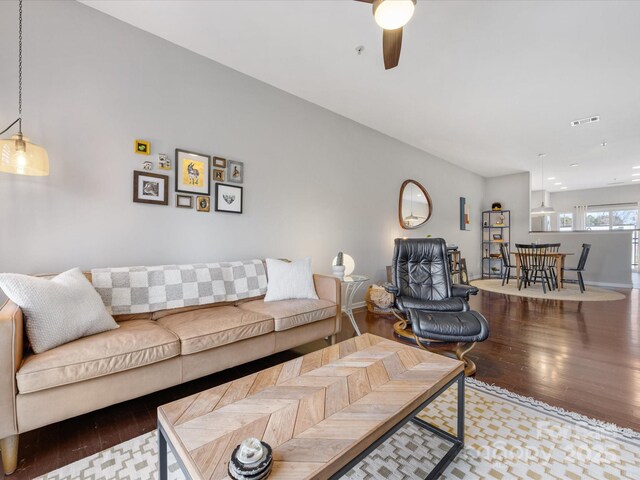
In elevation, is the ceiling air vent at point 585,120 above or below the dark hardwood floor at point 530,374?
above

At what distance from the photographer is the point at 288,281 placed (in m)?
2.75

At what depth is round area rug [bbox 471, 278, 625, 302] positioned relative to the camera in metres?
5.01

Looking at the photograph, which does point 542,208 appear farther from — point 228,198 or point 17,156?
point 17,156

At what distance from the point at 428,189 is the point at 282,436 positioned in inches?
223

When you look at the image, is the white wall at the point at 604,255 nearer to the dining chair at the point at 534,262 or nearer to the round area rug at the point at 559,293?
the round area rug at the point at 559,293

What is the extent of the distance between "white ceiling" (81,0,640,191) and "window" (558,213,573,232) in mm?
6987

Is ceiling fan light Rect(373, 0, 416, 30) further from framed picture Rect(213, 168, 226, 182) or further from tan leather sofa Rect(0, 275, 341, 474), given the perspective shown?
tan leather sofa Rect(0, 275, 341, 474)

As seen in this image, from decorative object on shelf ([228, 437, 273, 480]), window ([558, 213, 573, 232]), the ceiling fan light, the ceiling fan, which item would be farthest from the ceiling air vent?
window ([558, 213, 573, 232])

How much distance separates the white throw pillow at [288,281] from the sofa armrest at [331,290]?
69 millimetres

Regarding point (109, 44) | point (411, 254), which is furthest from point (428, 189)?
point (109, 44)

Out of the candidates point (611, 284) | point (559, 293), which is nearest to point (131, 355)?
point (559, 293)

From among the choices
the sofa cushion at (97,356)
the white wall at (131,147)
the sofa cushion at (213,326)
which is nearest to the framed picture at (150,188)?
the white wall at (131,147)

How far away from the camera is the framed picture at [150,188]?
2449 millimetres

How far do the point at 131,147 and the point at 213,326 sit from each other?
167 cm
